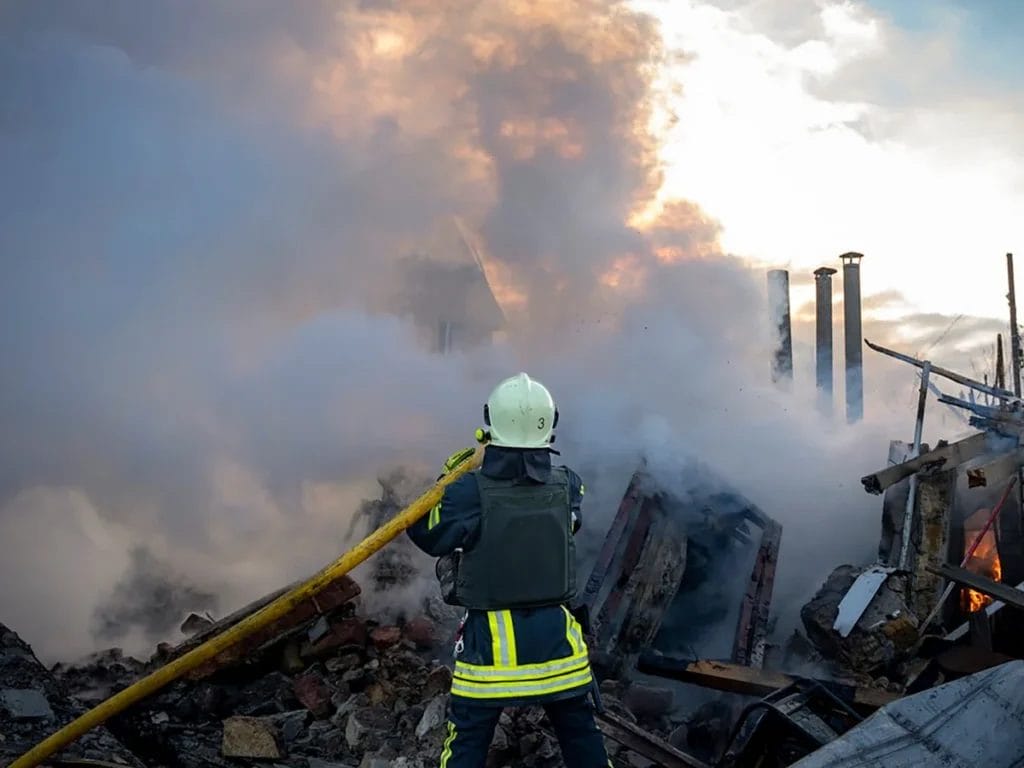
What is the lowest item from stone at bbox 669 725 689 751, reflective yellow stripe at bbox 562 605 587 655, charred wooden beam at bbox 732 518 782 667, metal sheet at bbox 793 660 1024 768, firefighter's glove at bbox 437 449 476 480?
stone at bbox 669 725 689 751

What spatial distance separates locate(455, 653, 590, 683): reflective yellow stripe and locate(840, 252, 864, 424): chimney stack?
12567 millimetres

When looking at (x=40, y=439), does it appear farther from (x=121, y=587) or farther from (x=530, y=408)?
(x=530, y=408)

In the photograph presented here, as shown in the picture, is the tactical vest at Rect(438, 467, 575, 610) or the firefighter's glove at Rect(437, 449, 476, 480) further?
the firefighter's glove at Rect(437, 449, 476, 480)

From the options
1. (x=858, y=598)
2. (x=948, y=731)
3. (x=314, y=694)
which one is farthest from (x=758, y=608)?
(x=314, y=694)

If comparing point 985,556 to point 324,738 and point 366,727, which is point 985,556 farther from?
point 324,738

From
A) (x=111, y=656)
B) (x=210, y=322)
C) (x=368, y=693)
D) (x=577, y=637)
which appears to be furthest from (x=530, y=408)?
(x=210, y=322)

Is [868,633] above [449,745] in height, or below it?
below

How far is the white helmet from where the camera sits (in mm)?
2799

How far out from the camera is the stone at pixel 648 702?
4.70m

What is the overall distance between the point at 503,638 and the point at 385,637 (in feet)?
7.21

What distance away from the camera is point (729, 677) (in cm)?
414

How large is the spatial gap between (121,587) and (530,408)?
419cm

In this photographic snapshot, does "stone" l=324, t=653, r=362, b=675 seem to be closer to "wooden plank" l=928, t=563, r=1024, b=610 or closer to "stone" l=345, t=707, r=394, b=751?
"stone" l=345, t=707, r=394, b=751

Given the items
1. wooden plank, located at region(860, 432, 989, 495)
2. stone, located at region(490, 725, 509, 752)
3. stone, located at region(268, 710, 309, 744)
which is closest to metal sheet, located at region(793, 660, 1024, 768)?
stone, located at region(490, 725, 509, 752)
